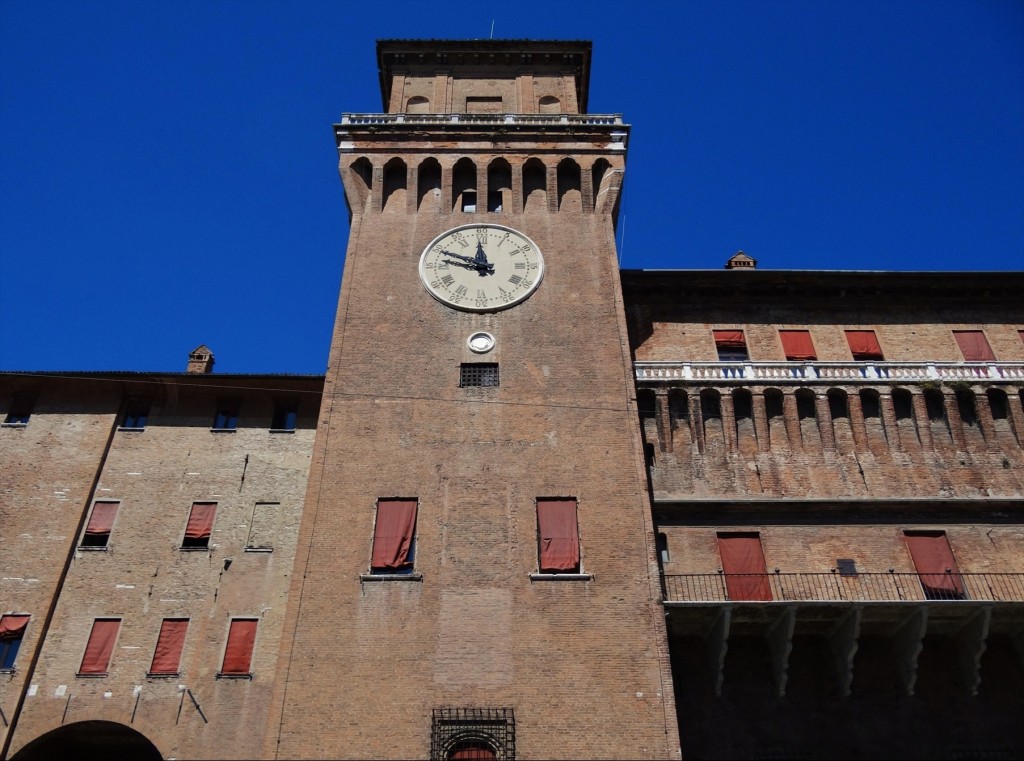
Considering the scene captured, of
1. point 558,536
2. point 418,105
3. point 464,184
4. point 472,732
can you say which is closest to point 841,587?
point 558,536

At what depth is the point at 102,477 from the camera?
25875 mm

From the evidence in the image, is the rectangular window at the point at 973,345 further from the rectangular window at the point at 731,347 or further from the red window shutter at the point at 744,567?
the red window shutter at the point at 744,567

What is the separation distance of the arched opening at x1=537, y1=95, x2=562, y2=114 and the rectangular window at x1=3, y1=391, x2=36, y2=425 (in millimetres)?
18143

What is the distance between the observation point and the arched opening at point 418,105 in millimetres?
32597

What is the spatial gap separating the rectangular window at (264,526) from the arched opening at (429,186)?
9.74 meters

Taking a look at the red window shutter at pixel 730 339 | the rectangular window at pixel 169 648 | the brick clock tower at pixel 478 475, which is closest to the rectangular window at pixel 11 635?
the rectangular window at pixel 169 648

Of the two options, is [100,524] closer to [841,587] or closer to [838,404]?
[841,587]

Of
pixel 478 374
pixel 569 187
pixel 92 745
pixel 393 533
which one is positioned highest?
pixel 569 187

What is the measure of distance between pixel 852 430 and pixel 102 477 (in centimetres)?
2022

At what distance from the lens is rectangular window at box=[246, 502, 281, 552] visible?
24.8 meters

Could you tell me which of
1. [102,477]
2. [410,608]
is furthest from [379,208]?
[410,608]

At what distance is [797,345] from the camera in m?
28.9

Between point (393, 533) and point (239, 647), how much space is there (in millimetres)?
4935

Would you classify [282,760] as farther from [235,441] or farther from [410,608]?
[235,441]
